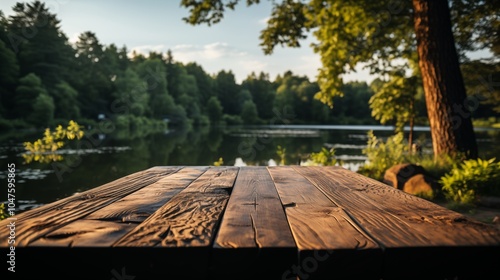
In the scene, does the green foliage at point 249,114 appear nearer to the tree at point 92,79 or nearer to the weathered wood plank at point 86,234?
the tree at point 92,79

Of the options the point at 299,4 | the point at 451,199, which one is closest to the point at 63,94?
the point at 299,4

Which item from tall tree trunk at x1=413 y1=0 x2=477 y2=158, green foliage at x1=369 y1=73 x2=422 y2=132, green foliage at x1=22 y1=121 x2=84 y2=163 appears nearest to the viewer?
tall tree trunk at x1=413 y1=0 x2=477 y2=158

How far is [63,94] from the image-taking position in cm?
4172

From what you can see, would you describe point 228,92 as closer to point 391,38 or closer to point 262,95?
point 262,95

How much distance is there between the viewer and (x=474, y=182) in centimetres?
531

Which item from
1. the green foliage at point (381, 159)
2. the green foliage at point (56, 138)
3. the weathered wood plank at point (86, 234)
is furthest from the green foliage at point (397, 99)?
the weathered wood plank at point (86, 234)

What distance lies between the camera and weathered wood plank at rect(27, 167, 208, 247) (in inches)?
37.8

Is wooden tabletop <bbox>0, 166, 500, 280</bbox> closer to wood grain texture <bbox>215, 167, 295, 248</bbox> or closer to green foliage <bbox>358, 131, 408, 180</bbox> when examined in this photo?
wood grain texture <bbox>215, 167, 295, 248</bbox>

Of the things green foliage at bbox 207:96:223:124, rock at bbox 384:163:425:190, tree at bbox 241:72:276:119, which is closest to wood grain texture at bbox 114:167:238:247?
rock at bbox 384:163:425:190

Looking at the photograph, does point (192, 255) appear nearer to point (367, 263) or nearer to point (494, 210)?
point (367, 263)

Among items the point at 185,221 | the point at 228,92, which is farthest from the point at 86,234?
the point at 228,92

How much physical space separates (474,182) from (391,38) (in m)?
7.44

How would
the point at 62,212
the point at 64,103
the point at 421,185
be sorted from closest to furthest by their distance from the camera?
the point at 62,212, the point at 421,185, the point at 64,103

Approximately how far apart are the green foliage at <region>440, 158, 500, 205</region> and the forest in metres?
5.28
